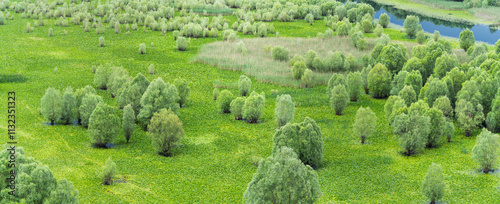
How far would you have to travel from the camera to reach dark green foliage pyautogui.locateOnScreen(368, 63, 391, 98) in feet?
206

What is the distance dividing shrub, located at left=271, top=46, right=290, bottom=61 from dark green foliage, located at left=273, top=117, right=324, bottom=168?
36458mm

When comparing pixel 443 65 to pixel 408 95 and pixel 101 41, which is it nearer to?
pixel 408 95

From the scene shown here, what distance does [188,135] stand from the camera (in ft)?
167

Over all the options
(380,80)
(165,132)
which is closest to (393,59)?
(380,80)

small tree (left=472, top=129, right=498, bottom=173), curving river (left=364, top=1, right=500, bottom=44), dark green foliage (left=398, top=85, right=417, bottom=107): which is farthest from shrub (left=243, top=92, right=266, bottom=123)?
curving river (left=364, top=1, right=500, bottom=44)

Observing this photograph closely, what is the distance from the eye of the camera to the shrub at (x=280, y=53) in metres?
78.5

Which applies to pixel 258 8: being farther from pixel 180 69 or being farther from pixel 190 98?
pixel 190 98

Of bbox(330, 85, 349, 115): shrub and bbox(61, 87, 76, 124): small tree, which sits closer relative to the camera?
bbox(61, 87, 76, 124): small tree

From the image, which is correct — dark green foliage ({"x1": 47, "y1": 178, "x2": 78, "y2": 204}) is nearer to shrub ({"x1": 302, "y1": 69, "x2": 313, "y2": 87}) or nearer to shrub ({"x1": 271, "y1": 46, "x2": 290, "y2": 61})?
shrub ({"x1": 302, "y1": 69, "x2": 313, "y2": 87})

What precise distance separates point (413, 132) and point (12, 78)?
48.5 m

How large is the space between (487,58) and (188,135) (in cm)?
3802

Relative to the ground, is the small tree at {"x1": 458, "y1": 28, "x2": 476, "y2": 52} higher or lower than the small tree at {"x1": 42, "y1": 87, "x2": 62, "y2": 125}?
higher

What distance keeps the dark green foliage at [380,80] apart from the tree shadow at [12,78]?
138 feet

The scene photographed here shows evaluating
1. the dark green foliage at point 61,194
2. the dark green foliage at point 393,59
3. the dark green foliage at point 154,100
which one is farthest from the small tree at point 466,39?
the dark green foliage at point 61,194
